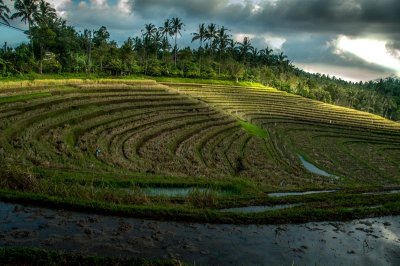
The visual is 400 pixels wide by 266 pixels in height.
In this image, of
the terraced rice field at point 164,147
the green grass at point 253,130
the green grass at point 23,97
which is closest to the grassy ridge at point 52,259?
the terraced rice field at point 164,147

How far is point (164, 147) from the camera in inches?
1262

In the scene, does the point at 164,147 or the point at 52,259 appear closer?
the point at 52,259

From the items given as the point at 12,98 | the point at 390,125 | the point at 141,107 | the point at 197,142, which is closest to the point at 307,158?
the point at 197,142

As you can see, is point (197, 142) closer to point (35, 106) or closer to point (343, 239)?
point (35, 106)

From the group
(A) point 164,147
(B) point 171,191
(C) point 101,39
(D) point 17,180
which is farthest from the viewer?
(C) point 101,39

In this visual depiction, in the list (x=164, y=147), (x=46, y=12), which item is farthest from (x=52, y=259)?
(x=46, y=12)

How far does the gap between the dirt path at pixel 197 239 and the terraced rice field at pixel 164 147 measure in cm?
114

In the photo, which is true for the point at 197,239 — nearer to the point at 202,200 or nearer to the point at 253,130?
the point at 202,200

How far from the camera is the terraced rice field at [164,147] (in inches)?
613

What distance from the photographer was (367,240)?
1278 cm

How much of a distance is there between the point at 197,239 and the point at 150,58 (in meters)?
97.2

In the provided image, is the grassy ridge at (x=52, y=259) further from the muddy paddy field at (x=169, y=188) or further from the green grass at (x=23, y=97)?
the green grass at (x=23, y=97)

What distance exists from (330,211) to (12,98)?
30365 millimetres

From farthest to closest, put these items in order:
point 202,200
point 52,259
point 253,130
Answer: point 253,130 → point 202,200 → point 52,259
